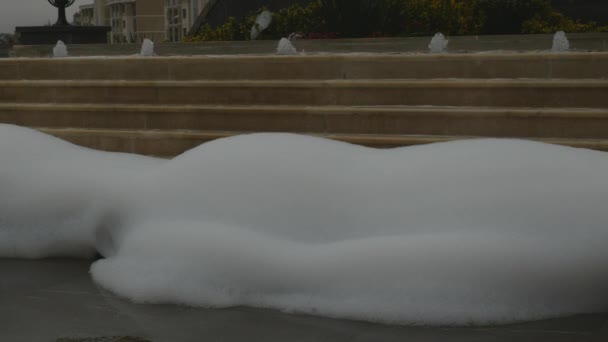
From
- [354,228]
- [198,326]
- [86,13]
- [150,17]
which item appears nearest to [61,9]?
[354,228]

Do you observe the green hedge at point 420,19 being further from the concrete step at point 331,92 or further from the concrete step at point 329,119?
the concrete step at point 329,119

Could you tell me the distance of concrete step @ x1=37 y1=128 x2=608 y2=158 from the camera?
22.2 ft

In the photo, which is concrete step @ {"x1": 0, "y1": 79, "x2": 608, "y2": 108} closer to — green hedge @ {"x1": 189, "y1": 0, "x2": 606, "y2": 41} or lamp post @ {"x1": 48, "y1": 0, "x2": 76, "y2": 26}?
green hedge @ {"x1": 189, "y1": 0, "x2": 606, "y2": 41}

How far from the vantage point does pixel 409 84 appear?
6914 millimetres

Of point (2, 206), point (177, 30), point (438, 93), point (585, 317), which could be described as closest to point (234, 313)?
point (585, 317)

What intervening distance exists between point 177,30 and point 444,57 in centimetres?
3823

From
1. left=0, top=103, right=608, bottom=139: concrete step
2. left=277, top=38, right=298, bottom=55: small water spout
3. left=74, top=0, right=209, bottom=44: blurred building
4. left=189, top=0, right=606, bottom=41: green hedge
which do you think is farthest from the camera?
A: left=74, top=0, right=209, bottom=44: blurred building

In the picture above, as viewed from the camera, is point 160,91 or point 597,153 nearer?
point 597,153

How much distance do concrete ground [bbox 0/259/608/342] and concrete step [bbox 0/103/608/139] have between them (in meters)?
2.92

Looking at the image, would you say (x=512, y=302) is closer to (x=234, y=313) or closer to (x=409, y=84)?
(x=234, y=313)

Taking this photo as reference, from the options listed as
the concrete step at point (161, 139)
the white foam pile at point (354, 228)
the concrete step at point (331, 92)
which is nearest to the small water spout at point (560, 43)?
the concrete step at point (331, 92)

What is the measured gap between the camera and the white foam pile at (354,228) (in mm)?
3824

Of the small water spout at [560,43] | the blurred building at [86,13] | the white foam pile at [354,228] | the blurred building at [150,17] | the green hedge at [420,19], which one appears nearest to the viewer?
the white foam pile at [354,228]

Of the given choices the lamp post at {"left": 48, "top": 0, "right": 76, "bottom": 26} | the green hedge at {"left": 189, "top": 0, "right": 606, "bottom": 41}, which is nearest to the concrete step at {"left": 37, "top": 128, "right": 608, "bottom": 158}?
the green hedge at {"left": 189, "top": 0, "right": 606, "bottom": 41}
